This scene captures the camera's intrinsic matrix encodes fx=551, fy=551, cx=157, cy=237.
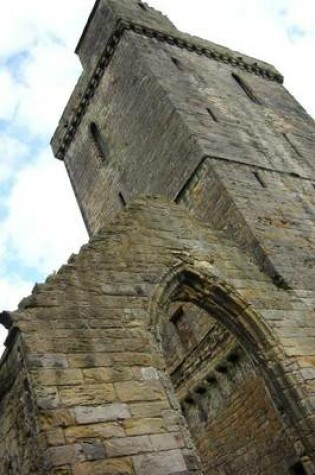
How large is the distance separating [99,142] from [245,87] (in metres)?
3.75

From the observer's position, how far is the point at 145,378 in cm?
523

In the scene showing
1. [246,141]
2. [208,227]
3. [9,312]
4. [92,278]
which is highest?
[246,141]

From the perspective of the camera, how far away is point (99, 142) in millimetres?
13398

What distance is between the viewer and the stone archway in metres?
6.14

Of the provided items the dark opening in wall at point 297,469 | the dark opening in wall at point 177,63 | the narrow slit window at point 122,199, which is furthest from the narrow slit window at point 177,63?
the dark opening in wall at point 297,469

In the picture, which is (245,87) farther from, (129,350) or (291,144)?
(129,350)

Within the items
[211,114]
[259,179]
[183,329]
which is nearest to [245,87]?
[211,114]

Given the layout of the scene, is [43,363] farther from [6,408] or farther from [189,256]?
[189,256]

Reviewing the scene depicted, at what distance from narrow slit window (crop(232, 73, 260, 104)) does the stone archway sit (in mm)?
6928

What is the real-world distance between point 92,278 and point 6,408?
→ 61.0 inches

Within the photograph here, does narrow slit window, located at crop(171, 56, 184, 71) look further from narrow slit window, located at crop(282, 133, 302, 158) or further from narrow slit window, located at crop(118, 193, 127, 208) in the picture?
narrow slit window, located at crop(118, 193, 127, 208)

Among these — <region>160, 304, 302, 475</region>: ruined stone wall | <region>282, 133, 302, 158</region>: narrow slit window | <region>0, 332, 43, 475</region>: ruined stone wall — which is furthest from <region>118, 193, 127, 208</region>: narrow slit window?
<region>0, 332, 43, 475</region>: ruined stone wall

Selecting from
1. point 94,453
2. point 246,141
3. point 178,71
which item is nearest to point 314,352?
point 94,453

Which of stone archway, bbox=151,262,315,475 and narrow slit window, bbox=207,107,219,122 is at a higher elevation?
narrow slit window, bbox=207,107,219,122
